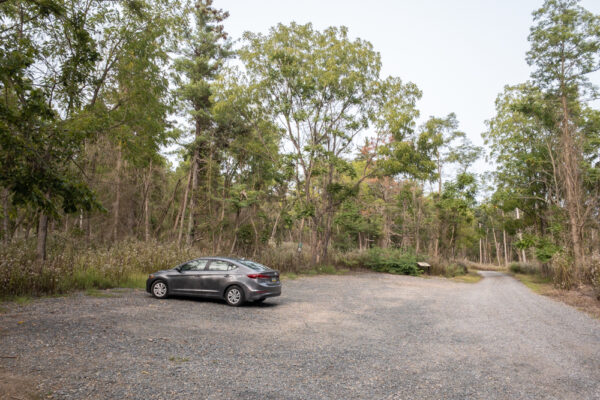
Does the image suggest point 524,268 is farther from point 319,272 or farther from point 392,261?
point 319,272

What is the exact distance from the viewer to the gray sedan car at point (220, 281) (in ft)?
31.9

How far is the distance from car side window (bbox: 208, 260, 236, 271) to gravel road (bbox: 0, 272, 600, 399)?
105 cm

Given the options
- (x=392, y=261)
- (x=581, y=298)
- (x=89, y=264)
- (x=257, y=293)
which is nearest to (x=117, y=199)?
Answer: (x=89, y=264)

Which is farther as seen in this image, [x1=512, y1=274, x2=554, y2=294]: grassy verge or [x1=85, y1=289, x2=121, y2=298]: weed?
[x1=512, y1=274, x2=554, y2=294]: grassy verge

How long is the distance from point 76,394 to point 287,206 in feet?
77.6

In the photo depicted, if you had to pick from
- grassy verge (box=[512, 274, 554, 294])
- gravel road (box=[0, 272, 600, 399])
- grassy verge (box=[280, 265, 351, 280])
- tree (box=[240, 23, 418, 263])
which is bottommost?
grassy verge (box=[512, 274, 554, 294])

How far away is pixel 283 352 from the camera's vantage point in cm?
578

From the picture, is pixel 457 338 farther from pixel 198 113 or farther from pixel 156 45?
pixel 198 113

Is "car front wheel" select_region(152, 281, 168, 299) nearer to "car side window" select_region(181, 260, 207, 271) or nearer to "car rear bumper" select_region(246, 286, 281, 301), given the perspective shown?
"car side window" select_region(181, 260, 207, 271)

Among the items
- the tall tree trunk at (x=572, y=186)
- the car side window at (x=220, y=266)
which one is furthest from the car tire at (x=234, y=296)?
the tall tree trunk at (x=572, y=186)

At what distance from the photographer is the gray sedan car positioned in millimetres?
9711

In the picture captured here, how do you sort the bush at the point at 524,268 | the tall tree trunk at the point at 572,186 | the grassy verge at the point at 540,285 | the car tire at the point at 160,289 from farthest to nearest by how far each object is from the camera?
the bush at the point at 524,268 < the grassy verge at the point at 540,285 < the tall tree trunk at the point at 572,186 < the car tire at the point at 160,289

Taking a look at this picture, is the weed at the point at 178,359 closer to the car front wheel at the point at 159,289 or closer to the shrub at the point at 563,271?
the car front wheel at the point at 159,289

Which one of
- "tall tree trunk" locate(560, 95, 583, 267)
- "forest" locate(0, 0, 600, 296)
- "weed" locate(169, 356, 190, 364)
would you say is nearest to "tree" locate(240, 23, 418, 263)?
"forest" locate(0, 0, 600, 296)
